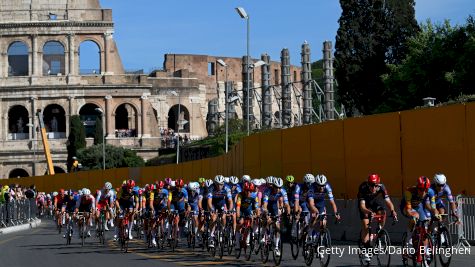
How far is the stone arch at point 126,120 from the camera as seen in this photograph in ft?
420

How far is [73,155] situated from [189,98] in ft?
79.3

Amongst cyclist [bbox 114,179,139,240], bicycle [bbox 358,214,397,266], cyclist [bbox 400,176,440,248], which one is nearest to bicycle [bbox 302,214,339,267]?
bicycle [bbox 358,214,397,266]

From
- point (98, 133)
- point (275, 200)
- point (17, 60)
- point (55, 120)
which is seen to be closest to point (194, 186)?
point (275, 200)

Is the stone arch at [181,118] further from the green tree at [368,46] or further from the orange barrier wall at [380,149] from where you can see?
the orange barrier wall at [380,149]

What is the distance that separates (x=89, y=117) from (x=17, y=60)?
34.6ft

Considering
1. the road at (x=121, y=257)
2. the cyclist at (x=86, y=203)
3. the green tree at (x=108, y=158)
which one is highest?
the green tree at (x=108, y=158)

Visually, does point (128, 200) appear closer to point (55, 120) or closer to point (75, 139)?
point (75, 139)

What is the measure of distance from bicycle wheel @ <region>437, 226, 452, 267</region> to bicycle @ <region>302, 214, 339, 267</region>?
2263 mm

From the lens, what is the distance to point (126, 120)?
436 feet

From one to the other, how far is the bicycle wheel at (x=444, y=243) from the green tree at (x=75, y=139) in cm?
10290

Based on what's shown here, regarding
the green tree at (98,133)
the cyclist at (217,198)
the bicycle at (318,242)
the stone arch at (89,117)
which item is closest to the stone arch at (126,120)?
the stone arch at (89,117)

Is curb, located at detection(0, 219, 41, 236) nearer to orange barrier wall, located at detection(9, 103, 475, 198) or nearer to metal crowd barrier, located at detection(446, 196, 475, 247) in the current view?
orange barrier wall, located at detection(9, 103, 475, 198)

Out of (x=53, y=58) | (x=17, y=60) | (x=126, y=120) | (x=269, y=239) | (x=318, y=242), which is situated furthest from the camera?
(x=126, y=120)

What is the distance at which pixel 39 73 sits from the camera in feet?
417
